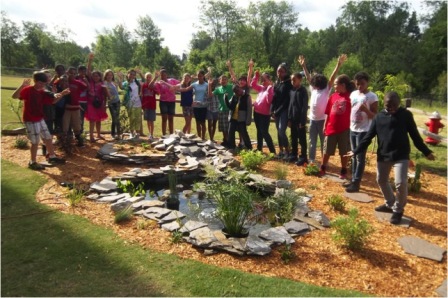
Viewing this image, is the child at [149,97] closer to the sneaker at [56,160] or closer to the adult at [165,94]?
the adult at [165,94]

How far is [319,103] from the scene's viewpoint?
6219 mm

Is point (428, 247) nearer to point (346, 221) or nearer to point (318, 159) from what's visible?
point (346, 221)

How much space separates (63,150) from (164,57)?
38.4 metres

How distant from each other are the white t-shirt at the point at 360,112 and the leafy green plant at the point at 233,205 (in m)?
2.54

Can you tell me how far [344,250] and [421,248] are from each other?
2.98 ft

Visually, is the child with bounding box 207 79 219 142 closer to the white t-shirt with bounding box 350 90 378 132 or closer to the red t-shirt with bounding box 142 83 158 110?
the red t-shirt with bounding box 142 83 158 110

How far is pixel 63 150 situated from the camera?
23.6 ft

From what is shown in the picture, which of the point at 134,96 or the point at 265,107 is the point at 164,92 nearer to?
the point at 134,96

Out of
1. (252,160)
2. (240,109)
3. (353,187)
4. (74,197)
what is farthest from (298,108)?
(74,197)

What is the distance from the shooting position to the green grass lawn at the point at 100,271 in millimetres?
2945

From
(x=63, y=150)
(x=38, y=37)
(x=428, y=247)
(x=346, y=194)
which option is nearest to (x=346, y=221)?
(x=428, y=247)

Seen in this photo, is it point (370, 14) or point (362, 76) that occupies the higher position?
point (370, 14)

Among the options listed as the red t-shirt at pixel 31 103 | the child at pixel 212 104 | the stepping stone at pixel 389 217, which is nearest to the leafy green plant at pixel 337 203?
the stepping stone at pixel 389 217

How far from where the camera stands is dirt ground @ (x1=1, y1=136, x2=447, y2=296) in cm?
320
